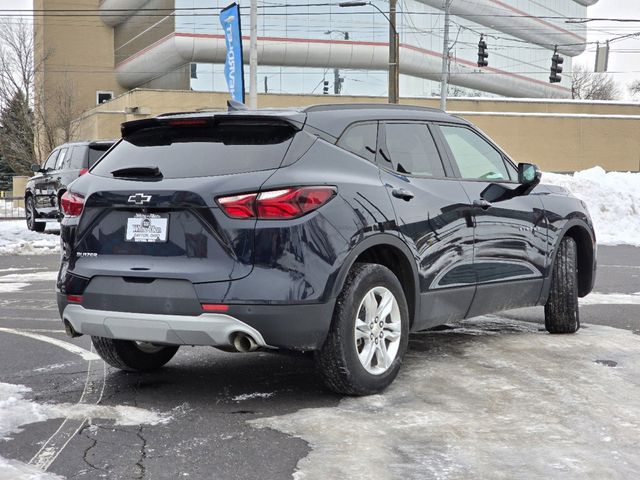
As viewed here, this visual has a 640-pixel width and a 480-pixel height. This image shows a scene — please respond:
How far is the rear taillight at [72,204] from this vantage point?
516 centimetres

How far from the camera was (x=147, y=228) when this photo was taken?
477 cm

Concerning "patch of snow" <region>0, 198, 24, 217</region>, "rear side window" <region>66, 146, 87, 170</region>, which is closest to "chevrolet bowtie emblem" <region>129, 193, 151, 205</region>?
"rear side window" <region>66, 146, 87, 170</region>

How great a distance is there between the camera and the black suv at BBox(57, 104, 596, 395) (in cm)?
457

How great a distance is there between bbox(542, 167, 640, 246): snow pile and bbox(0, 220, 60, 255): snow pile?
11.7 m

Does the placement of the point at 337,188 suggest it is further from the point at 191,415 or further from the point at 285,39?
the point at 285,39

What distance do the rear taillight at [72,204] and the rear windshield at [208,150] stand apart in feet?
0.64

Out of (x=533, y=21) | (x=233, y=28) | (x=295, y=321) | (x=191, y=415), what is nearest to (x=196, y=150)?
(x=295, y=321)

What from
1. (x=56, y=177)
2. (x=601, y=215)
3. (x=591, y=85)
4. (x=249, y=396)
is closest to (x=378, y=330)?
(x=249, y=396)

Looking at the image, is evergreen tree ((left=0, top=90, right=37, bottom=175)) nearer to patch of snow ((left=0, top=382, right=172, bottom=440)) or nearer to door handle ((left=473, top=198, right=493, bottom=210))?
door handle ((left=473, top=198, right=493, bottom=210))

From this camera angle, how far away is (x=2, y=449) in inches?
160

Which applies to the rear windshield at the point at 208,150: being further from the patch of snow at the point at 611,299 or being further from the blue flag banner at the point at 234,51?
the blue flag banner at the point at 234,51

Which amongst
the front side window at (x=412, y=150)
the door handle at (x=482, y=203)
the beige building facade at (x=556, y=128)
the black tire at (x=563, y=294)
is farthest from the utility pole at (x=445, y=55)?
the front side window at (x=412, y=150)

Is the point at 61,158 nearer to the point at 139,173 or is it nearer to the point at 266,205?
the point at 139,173

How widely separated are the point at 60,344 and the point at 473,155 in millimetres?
3527
